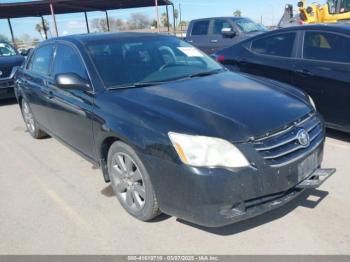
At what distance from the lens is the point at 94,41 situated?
4098 mm

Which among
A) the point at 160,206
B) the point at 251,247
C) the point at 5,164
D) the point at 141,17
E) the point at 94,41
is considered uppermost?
the point at 94,41

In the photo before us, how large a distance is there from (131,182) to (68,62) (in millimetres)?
1710

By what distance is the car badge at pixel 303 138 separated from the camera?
299 cm

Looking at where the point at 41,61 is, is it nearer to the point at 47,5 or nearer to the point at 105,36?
the point at 105,36

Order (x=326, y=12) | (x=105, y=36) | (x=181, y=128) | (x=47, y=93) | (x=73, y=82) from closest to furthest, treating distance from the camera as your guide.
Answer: (x=181, y=128) < (x=73, y=82) < (x=105, y=36) < (x=47, y=93) < (x=326, y=12)

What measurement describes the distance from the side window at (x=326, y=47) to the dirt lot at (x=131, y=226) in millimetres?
1365

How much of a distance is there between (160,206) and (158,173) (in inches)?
12.1

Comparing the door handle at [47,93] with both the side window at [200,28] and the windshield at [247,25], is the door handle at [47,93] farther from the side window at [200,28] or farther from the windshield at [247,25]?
the side window at [200,28]

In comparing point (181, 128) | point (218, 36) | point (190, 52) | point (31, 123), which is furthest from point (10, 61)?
point (181, 128)

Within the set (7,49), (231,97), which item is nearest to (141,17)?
(7,49)

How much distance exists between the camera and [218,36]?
11.9 m

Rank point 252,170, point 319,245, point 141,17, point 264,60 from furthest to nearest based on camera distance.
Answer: point 141,17 < point 264,60 < point 319,245 < point 252,170

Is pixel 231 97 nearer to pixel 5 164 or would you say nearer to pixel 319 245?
pixel 319 245

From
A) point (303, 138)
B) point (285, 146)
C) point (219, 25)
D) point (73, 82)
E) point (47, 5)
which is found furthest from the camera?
point (47, 5)
